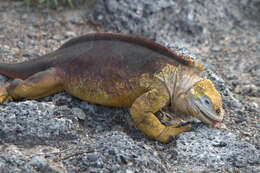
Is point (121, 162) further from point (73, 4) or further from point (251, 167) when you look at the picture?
point (73, 4)

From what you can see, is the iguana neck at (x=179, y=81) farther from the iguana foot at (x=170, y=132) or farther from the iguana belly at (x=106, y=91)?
the iguana belly at (x=106, y=91)

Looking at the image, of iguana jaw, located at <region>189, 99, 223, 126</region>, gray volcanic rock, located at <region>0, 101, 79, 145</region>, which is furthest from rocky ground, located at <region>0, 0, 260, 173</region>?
iguana jaw, located at <region>189, 99, 223, 126</region>

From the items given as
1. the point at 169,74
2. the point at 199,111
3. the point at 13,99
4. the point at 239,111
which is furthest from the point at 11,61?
the point at 239,111

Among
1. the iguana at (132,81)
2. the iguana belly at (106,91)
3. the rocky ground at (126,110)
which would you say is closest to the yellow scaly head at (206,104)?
the iguana at (132,81)

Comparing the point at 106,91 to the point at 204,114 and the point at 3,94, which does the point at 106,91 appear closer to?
the point at 204,114

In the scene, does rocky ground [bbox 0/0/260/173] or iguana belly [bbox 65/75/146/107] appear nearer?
rocky ground [bbox 0/0/260/173]

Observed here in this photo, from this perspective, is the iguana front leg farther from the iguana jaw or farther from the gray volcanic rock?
the gray volcanic rock
